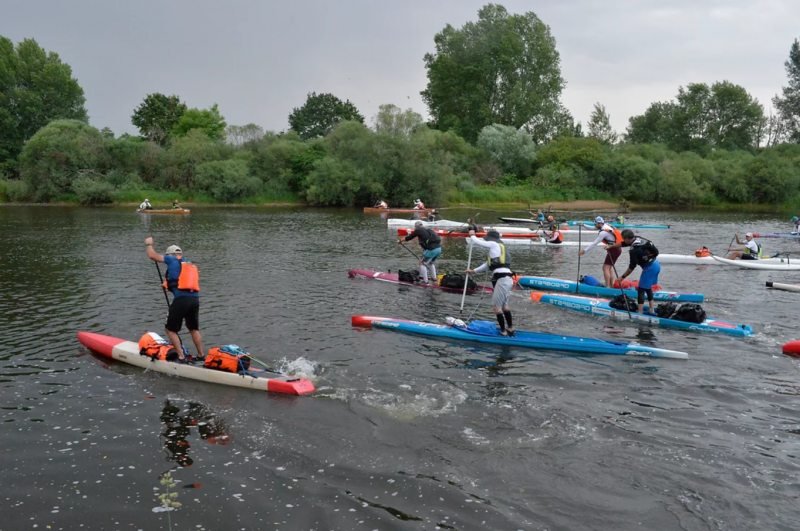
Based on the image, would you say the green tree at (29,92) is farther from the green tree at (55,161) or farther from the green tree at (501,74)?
the green tree at (501,74)

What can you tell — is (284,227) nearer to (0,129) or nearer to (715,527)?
(715,527)

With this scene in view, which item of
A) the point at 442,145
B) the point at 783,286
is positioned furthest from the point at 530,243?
the point at 442,145

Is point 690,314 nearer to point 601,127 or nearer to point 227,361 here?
point 227,361

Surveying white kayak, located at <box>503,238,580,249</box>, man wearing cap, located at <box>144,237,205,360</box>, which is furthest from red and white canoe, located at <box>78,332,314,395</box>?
white kayak, located at <box>503,238,580,249</box>

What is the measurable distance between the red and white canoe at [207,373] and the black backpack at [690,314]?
945 cm

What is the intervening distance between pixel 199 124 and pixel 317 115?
19.3 metres

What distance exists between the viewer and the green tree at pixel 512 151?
72.8m

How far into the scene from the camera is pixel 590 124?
8988 cm

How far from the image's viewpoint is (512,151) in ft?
240

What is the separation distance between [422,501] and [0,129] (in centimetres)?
8311

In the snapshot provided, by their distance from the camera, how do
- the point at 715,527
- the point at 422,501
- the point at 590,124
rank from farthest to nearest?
the point at 590,124, the point at 422,501, the point at 715,527

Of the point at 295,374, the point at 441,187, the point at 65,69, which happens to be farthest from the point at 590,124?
the point at 295,374

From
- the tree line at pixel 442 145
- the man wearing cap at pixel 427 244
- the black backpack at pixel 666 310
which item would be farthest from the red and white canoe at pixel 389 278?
the tree line at pixel 442 145

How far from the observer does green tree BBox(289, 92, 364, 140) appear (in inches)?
3610
